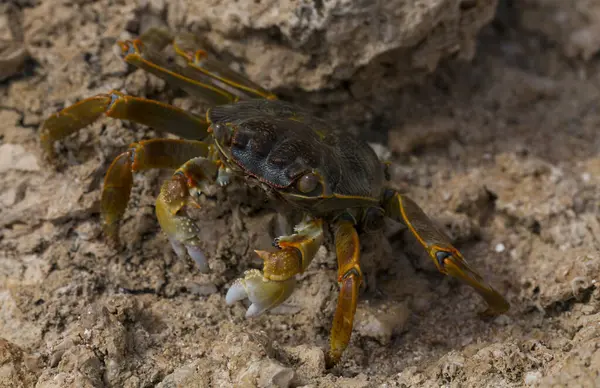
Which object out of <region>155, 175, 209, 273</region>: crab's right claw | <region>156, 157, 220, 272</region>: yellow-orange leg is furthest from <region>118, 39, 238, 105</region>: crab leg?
<region>155, 175, 209, 273</region>: crab's right claw

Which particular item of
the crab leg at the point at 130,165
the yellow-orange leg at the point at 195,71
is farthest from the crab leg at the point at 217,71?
the crab leg at the point at 130,165

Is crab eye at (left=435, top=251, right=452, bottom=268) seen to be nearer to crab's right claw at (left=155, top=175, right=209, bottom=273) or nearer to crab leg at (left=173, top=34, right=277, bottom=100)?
crab's right claw at (left=155, top=175, right=209, bottom=273)

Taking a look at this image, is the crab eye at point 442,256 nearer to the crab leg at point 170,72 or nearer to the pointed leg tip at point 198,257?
the pointed leg tip at point 198,257

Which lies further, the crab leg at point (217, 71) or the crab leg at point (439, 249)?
the crab leg at point (217, 71)

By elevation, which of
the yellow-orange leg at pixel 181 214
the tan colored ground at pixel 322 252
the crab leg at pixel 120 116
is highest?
the crab leg at pixel 120 116

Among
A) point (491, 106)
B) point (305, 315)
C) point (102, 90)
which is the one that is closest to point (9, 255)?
point (102, 90)

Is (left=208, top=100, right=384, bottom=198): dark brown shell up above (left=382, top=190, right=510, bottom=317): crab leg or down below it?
above
